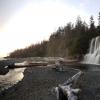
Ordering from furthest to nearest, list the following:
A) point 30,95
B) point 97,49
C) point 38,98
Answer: point 97,49, point 30,95, point 38,98

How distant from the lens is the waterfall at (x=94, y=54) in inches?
2862

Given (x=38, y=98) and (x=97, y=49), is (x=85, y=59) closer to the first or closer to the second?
(x=97, y=49)

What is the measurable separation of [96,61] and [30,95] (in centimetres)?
5296

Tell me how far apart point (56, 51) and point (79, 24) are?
2620cm

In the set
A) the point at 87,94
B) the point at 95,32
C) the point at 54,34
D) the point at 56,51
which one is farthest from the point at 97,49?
the point at 54,34

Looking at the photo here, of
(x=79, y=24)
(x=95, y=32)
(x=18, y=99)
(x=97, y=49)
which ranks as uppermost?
(x=79, y=24)

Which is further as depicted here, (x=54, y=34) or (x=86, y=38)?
(x=54, y=34)

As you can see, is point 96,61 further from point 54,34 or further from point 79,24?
point 54,34

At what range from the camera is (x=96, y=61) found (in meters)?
71.4

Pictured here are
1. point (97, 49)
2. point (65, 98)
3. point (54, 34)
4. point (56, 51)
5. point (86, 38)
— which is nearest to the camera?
point (65, 98)

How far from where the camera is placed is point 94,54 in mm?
76625

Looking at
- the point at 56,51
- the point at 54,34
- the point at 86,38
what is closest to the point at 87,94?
the point at 86,38

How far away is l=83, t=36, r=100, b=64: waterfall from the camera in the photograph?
7269cm

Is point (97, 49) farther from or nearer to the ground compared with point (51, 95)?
farther from the ground
